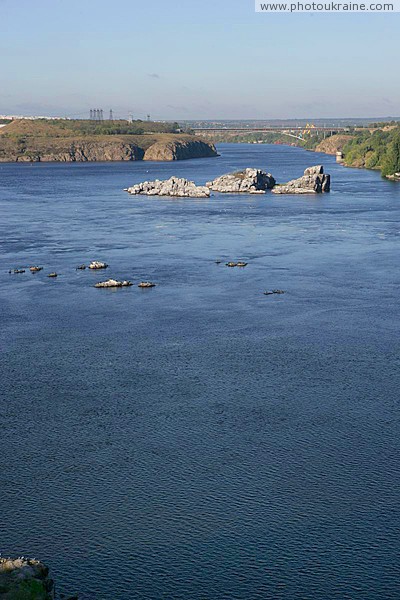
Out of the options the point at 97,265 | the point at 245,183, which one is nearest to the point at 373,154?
the point at 245,183

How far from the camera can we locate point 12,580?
19734mm

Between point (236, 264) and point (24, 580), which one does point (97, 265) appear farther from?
point (24, 580)

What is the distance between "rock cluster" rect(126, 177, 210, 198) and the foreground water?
4596 centimetres

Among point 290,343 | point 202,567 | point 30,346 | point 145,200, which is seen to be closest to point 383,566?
point 202,567

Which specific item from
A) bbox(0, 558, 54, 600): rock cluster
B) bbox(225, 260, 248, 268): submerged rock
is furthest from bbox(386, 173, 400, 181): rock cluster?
bbox(0, 558, 54, 600): rock cluster

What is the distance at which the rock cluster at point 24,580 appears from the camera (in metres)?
19.4

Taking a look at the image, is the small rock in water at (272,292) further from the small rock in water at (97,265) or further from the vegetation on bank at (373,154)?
the vegetation on bank at (373,154)

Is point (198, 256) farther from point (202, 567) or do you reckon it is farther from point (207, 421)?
point (202, 567)

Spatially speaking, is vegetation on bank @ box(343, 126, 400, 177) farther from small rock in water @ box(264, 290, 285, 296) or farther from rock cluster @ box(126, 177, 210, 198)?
small rock in water @ box(264, 290, 285, 296)

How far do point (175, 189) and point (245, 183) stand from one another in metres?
10.5

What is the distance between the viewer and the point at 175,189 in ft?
358

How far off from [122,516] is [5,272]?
35456 mm

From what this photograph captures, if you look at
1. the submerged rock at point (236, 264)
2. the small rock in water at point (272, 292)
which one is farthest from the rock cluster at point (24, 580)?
the submerged rock at point (236, 264)

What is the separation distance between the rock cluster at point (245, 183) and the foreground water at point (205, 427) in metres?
51.6
